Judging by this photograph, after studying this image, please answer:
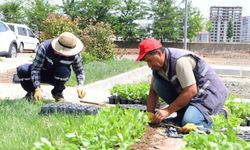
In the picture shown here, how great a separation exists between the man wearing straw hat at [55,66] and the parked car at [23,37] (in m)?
16.2

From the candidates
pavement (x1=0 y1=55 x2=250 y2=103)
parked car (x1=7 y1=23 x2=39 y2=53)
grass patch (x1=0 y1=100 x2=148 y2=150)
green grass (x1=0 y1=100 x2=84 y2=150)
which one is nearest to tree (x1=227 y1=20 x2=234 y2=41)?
parked car (x1=7 y1=23 x2=39 y2=53)

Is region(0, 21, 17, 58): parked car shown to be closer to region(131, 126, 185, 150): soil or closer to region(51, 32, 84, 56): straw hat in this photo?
region(51, 32, 84, 56): straw hat

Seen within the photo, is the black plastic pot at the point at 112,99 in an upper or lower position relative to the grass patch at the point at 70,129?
lower

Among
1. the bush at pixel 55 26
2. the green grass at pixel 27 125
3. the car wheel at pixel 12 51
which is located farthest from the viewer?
the car wheel at pixel 12 51

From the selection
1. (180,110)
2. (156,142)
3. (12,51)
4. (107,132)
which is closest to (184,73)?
(180,110)

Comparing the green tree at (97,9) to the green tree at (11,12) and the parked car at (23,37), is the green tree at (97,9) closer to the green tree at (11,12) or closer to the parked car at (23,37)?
the green tree at (11,12)

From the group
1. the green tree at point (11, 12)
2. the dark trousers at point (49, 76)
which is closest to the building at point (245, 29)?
the green tree at point (11, 12)

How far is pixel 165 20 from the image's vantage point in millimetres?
32844

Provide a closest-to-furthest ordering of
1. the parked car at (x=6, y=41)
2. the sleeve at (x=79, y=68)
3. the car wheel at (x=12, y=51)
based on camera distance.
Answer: the sleeve at (x=79, y=68), the parked car at (x=6, y=41), the car wheel at (x=12, y=51)

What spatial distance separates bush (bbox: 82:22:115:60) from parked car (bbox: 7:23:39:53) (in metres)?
6.93

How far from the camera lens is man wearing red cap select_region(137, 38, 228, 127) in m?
4.35

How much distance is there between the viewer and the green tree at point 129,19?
32.4 meters

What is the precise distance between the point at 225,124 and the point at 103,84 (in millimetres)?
5840

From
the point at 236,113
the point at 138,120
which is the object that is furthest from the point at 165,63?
the point at 236,113
